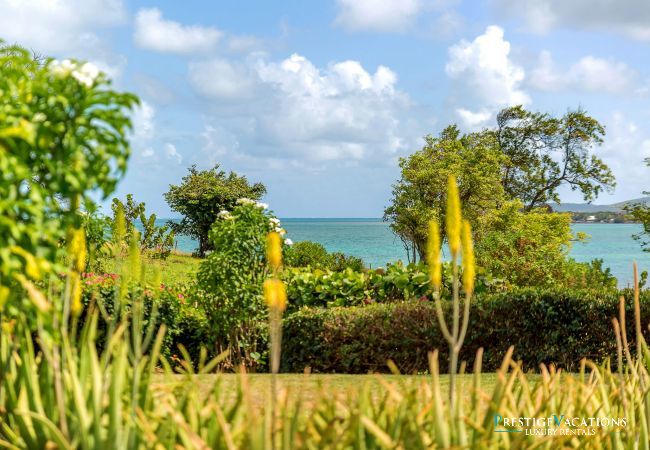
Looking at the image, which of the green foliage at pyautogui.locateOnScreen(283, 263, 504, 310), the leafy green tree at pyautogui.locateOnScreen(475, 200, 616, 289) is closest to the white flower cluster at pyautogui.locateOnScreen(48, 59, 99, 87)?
the green foliage at pyautogui.locateOnScreen(283, 263, 504, 310)

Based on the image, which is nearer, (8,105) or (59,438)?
(59,438)

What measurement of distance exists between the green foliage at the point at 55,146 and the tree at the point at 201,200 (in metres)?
27.0

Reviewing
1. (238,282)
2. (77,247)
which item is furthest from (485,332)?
(77,247)

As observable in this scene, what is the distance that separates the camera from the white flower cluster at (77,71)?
132 inches

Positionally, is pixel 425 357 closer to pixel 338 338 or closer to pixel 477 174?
pixel 338 338

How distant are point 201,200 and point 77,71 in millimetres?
28833

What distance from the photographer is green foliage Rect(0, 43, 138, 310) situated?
10.8 feet

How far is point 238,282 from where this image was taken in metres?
8.63

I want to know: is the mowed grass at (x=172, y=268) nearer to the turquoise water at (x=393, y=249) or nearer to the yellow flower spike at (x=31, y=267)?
the turquoise water at (x=393, y=249)

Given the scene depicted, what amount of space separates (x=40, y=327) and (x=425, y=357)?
608 centimetres

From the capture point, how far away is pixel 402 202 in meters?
25.6

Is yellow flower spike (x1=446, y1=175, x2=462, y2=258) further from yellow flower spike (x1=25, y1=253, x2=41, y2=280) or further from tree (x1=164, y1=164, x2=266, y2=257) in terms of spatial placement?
tree (x1=164, y1=164, x2=266, y2=257)

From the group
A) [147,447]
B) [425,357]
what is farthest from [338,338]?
[147,447]

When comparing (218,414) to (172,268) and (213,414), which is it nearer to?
(213,414)
